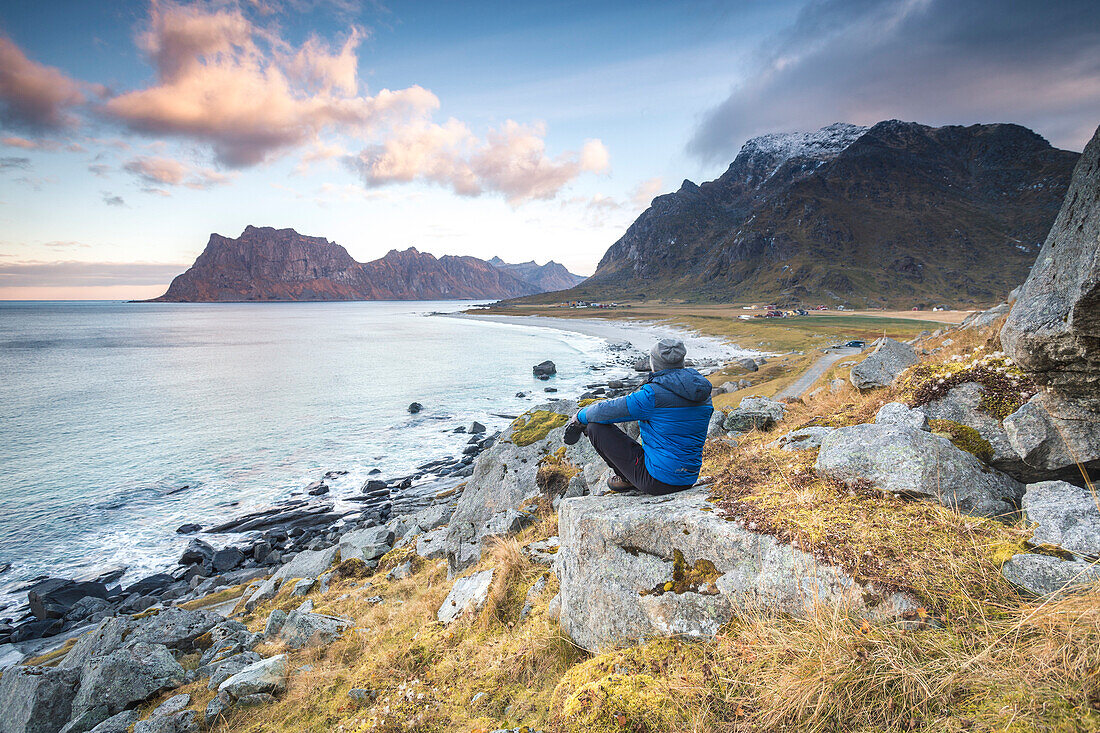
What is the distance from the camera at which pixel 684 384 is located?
17.8 feet

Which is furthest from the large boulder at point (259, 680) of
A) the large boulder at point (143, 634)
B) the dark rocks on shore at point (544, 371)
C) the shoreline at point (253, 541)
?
the dark rocks on shore at point (544, 371)

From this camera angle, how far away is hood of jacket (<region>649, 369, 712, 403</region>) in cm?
542

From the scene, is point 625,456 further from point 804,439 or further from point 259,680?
point 259,680

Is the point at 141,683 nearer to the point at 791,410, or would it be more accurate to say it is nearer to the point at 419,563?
the point at 419,563

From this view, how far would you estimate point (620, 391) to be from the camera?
3981 centimetres

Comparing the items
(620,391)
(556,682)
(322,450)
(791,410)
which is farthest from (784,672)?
(620,391)

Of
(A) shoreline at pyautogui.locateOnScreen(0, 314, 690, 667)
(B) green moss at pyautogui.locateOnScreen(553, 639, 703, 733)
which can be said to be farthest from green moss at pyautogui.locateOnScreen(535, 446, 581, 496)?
(B) green moss at pyautogui.locateOnScreen(553, 639, 703, 733)

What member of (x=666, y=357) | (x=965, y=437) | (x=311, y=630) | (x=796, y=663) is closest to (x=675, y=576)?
(x=796, y=663)

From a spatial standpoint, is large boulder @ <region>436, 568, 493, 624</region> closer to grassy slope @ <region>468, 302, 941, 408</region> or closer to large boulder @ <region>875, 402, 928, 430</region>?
large boulder @ <region>875, 402, 928, 430</region>

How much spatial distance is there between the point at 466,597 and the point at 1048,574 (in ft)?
21.9

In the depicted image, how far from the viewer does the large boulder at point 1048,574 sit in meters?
3.17

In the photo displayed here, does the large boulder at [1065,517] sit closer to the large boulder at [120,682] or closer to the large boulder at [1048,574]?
the large boulder at [1048,574]

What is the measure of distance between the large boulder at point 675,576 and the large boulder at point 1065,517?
4.84ft

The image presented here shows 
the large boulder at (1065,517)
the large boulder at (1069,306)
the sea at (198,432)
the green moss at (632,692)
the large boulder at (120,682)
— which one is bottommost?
the sea at (198,432)
